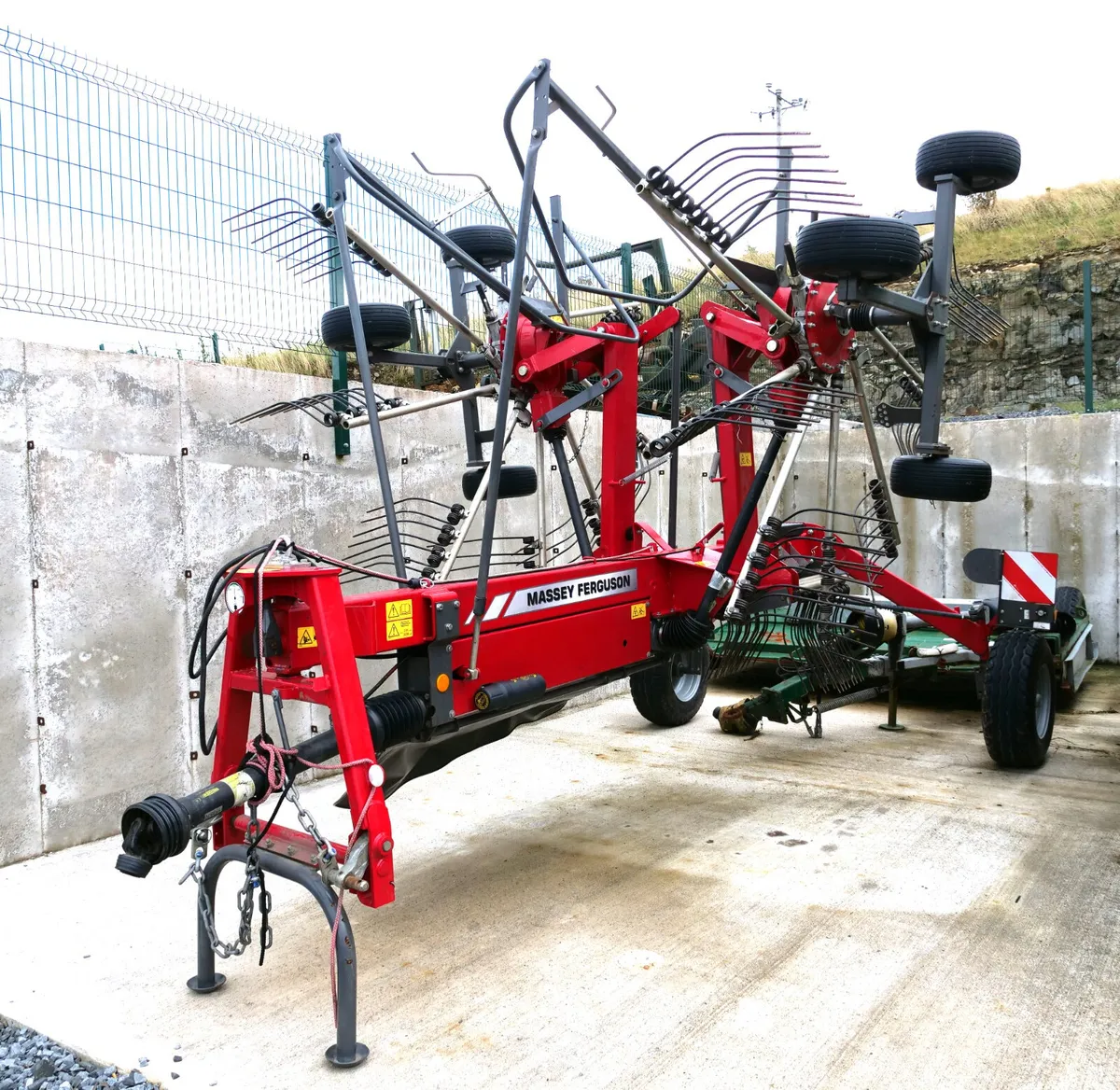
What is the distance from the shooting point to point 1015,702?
5.02 m

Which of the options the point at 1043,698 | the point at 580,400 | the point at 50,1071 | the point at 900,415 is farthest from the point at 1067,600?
the point at 50,1071

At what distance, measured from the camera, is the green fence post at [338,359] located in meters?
5.50

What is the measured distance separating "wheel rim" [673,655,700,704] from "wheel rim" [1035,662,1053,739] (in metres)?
2.06

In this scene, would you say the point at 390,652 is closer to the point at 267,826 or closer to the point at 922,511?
the point at 267,826

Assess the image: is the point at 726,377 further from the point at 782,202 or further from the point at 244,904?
the point at 244,904

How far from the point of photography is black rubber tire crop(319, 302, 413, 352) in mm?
4199

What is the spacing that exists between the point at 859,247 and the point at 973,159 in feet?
3.25

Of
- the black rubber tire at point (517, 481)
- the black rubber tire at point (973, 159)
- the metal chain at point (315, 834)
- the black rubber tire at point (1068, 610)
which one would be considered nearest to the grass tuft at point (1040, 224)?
the black rubber tire at point (1068, 610)

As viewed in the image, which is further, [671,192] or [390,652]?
[671,192]

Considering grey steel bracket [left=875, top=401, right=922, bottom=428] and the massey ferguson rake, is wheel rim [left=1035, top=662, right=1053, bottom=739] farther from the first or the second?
grey steel bracket [left=875, top=401, right=922, bottom=428]

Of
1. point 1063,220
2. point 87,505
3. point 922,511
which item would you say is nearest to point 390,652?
point 87,505

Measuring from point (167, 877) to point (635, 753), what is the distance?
2.68m

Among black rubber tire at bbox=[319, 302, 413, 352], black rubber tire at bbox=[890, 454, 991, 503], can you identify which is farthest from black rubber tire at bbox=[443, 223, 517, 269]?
black rubber tire at bbox=[890, 454, 991, 503]

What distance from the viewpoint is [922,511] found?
27.7 ft
